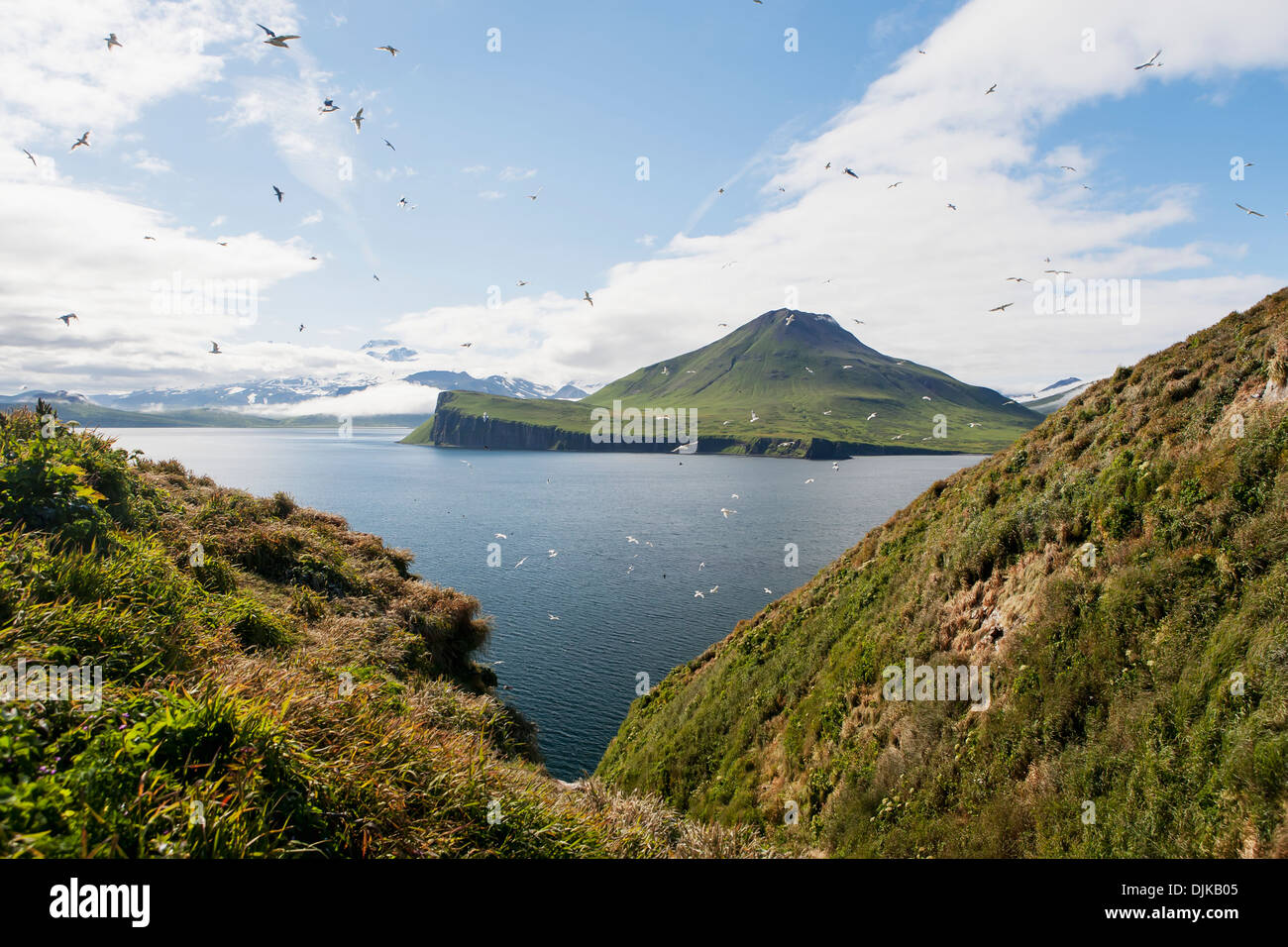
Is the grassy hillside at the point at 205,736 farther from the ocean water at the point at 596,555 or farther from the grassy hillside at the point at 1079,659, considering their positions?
the ocean water at the point at 596,555

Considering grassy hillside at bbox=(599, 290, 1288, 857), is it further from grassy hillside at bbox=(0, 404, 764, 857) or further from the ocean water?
the ocean water

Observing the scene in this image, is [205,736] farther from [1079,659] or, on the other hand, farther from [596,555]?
[596,555]

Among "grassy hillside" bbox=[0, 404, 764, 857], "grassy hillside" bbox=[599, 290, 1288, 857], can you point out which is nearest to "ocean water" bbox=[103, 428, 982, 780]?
"grassy hillside" bbox=[599, 290, 1288, 857]

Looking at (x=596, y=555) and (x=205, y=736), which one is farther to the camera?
(x=596, y=555)

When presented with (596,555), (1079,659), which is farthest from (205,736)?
(596,555)

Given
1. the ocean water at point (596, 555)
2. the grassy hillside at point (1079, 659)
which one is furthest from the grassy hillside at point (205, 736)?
the ocean water at point (596, 555)

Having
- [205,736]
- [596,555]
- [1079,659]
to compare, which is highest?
[205,736]
